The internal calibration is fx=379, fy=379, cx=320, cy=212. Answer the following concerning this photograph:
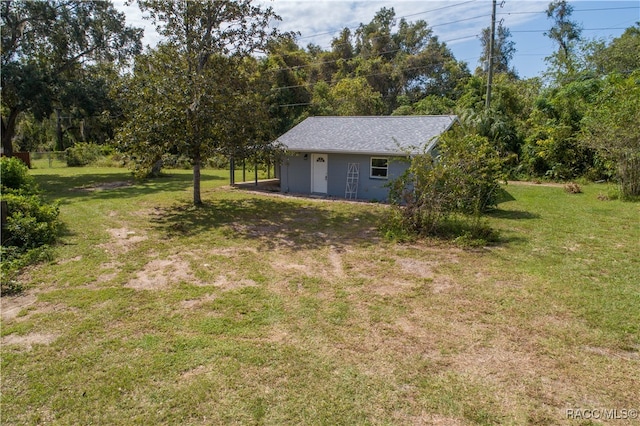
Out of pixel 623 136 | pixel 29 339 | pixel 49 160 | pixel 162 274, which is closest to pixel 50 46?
pixel 49 160

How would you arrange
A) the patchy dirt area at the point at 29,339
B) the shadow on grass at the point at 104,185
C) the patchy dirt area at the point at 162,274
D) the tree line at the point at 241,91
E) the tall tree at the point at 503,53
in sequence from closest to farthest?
the patchy dirt area at the point at 29,339, the patchy dirt area at the point at 162,274, the tree line at the point at 241,91, the shadow on grass at the point at 104,185, the tall tree at the point at 503,53

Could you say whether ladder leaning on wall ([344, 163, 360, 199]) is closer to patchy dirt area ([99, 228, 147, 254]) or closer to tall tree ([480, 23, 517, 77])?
patchy dirt area ([99, 228, 147, 254])

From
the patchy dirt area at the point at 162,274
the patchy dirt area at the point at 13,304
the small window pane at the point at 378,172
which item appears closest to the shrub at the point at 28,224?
the patchy dirt area at the point at 13,304

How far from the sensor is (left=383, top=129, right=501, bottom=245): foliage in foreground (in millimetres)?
8797

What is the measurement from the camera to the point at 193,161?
1200 centimetres

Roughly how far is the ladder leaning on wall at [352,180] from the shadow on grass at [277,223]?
2.06 metres

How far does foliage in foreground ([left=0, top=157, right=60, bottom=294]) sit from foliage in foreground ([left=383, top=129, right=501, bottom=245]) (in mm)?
7251

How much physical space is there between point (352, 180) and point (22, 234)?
1079 centimetres

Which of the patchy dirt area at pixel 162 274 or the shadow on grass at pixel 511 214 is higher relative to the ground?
the shadow on grass at pixel 511 214

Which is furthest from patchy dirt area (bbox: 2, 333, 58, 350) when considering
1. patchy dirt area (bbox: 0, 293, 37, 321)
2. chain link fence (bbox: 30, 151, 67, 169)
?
chain link fence (bbox: 30, 151, 67, 169)

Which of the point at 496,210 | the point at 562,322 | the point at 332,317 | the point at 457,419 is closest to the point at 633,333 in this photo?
the point at 562,322

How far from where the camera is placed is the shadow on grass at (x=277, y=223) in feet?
30.0

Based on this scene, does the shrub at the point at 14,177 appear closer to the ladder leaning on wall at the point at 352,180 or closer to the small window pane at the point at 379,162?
the ladder leaning on wall at the point at 352,180

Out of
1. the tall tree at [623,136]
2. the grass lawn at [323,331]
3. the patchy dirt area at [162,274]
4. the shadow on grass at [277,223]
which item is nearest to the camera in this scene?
the grass lawn at [323,331]
